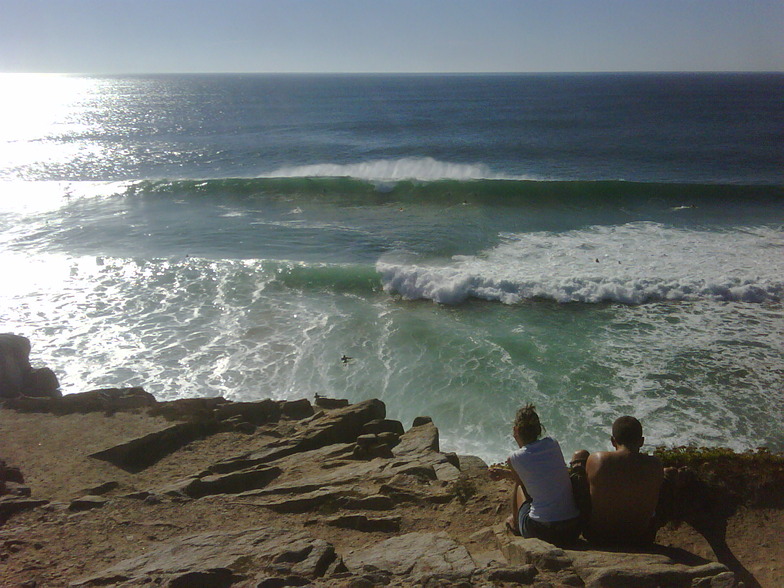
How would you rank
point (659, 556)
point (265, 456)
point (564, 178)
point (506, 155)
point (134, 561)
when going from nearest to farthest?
point (659, 556)
point (134, 561)
point (265, 456)
point (564, 178)
point (506, 155)

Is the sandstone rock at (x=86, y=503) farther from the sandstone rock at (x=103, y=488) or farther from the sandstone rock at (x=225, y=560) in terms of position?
the sandstone rock at (x=225, y=560)

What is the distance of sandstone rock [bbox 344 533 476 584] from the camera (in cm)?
420

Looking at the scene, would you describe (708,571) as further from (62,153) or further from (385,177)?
(62,153)

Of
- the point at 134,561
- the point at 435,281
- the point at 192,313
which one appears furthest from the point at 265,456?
the point at 435,281

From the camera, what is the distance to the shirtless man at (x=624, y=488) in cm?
452

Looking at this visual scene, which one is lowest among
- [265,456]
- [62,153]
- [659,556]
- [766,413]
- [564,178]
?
[766,413]

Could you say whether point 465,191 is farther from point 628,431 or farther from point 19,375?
point 628,431

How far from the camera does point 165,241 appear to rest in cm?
2139

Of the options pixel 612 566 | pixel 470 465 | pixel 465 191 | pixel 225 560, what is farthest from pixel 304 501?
pixel 465 191

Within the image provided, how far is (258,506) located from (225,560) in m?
1.68

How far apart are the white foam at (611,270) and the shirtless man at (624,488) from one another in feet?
37.1

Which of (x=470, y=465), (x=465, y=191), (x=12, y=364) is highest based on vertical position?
(x=465, y=191)

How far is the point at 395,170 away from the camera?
1348 inches

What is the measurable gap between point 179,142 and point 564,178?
32.6 m
